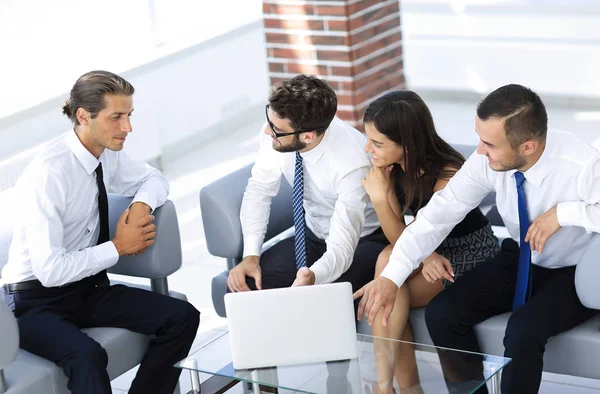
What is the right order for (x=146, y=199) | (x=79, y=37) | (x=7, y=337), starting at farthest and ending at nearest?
(x=79, y=37)
(x=146, y=199)
(x=7, y=337)

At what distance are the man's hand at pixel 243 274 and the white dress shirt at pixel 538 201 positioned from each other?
53cm

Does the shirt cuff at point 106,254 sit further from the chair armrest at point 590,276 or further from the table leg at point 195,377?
the chair armrest at point 590,276

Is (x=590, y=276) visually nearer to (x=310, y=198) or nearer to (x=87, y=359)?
(x=310, y=198)

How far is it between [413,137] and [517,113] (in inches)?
16.2

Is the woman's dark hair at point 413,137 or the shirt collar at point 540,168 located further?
the woman's dark hair at point 413,137

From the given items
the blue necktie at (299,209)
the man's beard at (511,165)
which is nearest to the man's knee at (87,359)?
the blue necktie at (299,209)

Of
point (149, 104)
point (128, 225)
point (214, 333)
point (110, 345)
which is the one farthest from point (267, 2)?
point (110, 345)

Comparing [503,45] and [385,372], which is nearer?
[385,372]

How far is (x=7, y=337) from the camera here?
2.72 m

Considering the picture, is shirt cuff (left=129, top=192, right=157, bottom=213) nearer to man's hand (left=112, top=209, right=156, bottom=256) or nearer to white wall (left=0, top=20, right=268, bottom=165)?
man's hand (left=112, top=209, right=156, bottom=256)

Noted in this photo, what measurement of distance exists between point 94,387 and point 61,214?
582mm

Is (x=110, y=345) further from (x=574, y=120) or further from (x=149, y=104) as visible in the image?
(x=574, y=120)

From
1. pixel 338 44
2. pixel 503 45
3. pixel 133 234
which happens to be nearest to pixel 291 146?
pixel 133 234

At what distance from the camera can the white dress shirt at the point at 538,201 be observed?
9.46 ft
